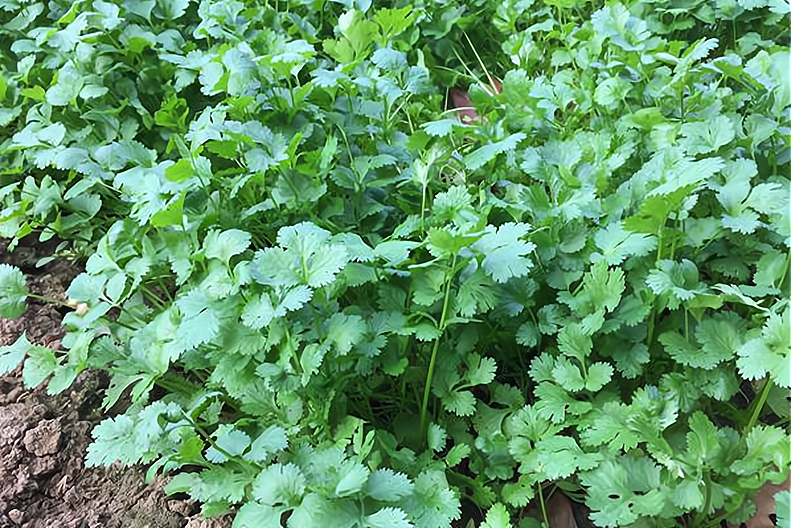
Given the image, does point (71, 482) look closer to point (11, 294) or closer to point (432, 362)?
point (11, 294)

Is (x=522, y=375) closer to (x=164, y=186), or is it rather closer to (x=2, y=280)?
(x=164, y=186)

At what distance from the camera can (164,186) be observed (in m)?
1.14

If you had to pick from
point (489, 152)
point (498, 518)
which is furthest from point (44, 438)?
point (489, 152)

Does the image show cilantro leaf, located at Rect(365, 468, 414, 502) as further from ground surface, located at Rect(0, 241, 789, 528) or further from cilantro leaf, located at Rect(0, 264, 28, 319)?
cilantro leaf, located at Rect(0, 264, 28, 319)

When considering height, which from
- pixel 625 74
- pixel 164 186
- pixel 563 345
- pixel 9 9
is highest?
pixel 9 9

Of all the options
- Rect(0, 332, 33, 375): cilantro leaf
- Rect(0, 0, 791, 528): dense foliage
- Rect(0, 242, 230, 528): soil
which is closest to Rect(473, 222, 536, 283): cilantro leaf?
Rect(0, 0, 791, 528): dense foliage

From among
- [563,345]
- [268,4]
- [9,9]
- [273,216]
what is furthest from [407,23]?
[9,9]

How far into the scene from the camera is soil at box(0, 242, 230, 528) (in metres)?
1.06

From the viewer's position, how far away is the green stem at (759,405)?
949mm

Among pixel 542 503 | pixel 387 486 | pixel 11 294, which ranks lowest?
pixel 542 503

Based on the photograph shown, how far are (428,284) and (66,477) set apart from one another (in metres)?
0.64

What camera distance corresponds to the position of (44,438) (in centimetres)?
114

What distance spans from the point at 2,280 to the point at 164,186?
32 cm

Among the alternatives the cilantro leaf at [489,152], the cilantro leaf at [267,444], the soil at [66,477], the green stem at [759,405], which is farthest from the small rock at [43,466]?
the green stem at [759,405]
